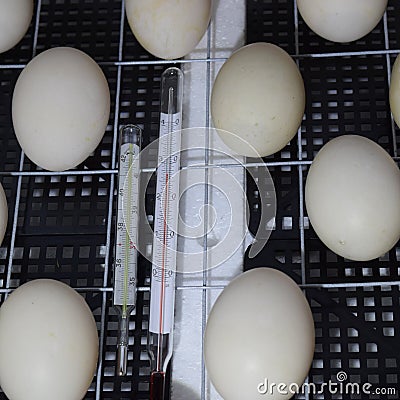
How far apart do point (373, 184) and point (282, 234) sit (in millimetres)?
174

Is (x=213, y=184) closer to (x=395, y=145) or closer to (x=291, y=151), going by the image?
(x=291, y=151)

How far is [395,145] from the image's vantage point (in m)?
Result: 1.04

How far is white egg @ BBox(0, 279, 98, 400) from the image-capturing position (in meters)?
0.86

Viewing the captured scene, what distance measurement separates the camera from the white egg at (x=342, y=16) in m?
1.01

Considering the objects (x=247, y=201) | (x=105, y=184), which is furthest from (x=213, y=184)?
(x=105, y=184)

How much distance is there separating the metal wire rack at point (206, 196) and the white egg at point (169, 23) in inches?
2.3

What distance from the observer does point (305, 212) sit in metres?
1.04

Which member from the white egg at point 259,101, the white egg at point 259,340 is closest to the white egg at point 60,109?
the white egg at point 259,101

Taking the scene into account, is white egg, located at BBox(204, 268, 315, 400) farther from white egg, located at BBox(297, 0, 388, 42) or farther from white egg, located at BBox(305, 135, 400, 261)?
white egg, located at BBox(297, 0, 388, 42)

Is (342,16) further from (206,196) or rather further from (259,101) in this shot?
(206,196)

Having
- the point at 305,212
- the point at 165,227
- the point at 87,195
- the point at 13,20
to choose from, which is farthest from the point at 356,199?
the point at 13,20

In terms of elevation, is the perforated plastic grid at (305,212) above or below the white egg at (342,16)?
below

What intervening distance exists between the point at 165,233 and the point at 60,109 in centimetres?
22

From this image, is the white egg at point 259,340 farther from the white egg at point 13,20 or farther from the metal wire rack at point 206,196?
the white egg at point 13,20
